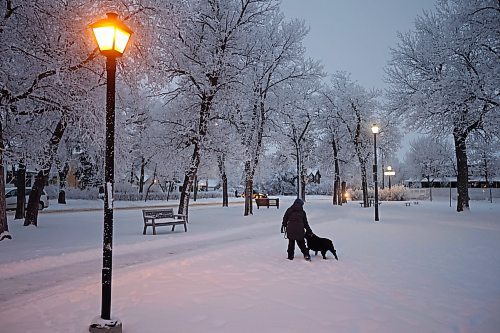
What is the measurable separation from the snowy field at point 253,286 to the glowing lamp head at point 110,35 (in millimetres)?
3830

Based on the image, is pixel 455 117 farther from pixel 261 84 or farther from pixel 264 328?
pixel 264 328

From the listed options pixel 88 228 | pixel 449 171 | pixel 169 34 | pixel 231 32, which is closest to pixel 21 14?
pixel 169 34

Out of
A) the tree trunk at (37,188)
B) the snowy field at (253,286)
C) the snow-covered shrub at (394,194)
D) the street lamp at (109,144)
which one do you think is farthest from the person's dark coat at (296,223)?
the snow-covered shrub at (394,194)

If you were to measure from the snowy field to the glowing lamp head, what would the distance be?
3.83 meters

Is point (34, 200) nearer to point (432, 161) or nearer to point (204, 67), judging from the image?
point (204, 67)

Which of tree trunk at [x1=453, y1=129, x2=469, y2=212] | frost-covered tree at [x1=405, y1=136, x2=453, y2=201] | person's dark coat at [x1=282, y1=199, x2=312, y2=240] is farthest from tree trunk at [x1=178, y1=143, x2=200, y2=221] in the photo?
frost-covered tree at [x1=405, y1=136, x2=453, y2=201]

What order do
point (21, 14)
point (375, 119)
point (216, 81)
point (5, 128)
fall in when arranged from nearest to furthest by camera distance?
1. point (21, 14)
2. point (5, 128)
3. point (216, 81)
4. point (375, 119)

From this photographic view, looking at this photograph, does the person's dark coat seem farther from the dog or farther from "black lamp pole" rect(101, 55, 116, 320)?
"black lamp pole" rect(101, 55, 116, 320)

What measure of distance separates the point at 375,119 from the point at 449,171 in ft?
136

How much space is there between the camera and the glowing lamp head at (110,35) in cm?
549

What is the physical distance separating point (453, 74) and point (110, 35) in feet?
64.3

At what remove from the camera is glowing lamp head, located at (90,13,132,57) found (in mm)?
5488

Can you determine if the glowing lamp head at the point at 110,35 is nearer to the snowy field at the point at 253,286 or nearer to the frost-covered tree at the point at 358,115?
the snowy field at the point at 253,286

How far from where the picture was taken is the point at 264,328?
5172 millimetres
